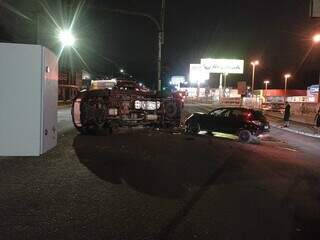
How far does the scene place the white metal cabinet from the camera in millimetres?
9938

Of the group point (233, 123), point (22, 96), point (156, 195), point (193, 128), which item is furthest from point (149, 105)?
point (156, 195)

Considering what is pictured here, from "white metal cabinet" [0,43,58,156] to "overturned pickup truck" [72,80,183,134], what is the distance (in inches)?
242

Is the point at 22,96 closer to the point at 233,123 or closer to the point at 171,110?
the point at 171,110

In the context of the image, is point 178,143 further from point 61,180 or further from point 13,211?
point 13,211

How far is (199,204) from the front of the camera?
700cm

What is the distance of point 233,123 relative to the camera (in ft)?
63.9

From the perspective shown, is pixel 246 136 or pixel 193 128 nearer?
pixel 246 136

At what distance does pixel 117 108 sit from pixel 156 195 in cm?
953

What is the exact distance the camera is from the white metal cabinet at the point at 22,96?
9.94m

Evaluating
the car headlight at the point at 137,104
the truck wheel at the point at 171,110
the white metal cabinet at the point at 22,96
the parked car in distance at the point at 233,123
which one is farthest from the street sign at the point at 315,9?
the white metal cabinet at the point at 22,96

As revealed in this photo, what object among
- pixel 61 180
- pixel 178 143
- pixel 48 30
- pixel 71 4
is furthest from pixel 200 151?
pixel 48 30

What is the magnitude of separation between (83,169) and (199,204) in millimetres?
3423

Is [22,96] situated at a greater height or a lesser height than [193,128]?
greater

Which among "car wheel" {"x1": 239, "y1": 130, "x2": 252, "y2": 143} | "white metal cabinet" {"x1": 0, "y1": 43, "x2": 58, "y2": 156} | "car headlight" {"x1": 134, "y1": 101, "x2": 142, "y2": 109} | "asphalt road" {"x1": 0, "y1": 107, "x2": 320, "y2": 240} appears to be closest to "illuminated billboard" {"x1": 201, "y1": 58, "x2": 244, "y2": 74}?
"car wheel" {"x1": 239, "y1": 130, "x2": 252, "y2": 143}
